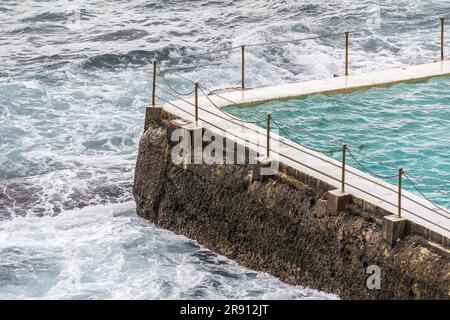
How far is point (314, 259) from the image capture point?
537 inches

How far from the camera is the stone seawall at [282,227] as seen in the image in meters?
12.5

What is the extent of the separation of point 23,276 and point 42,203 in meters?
3.20

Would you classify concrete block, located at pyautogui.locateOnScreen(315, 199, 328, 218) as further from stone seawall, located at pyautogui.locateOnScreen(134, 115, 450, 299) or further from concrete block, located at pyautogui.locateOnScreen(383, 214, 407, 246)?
concrete block, located at pyautogui.locateOnScreen(383, 214, 407, 246)

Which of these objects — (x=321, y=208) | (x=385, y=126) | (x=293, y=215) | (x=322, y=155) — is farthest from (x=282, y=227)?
(x=385, y=126)

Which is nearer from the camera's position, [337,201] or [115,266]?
[337,201]

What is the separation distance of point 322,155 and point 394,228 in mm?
2478

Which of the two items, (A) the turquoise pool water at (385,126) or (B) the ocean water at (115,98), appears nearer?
(B) the ocean water at (115,98)

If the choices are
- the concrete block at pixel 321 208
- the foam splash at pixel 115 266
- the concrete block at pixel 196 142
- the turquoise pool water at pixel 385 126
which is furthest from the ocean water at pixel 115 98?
the turquoise pool water at pixel 385 126

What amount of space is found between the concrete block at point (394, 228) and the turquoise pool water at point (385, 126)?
150 centimetres

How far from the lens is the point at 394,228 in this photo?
41.2 feet

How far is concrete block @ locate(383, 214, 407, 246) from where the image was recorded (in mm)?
12555

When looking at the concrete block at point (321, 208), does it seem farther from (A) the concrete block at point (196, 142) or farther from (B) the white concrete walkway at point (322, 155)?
(A) the concrete block at point (196, 142)

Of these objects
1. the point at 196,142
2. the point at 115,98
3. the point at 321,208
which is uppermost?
the point at 196,142

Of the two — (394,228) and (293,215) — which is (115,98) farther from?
(394,228)
